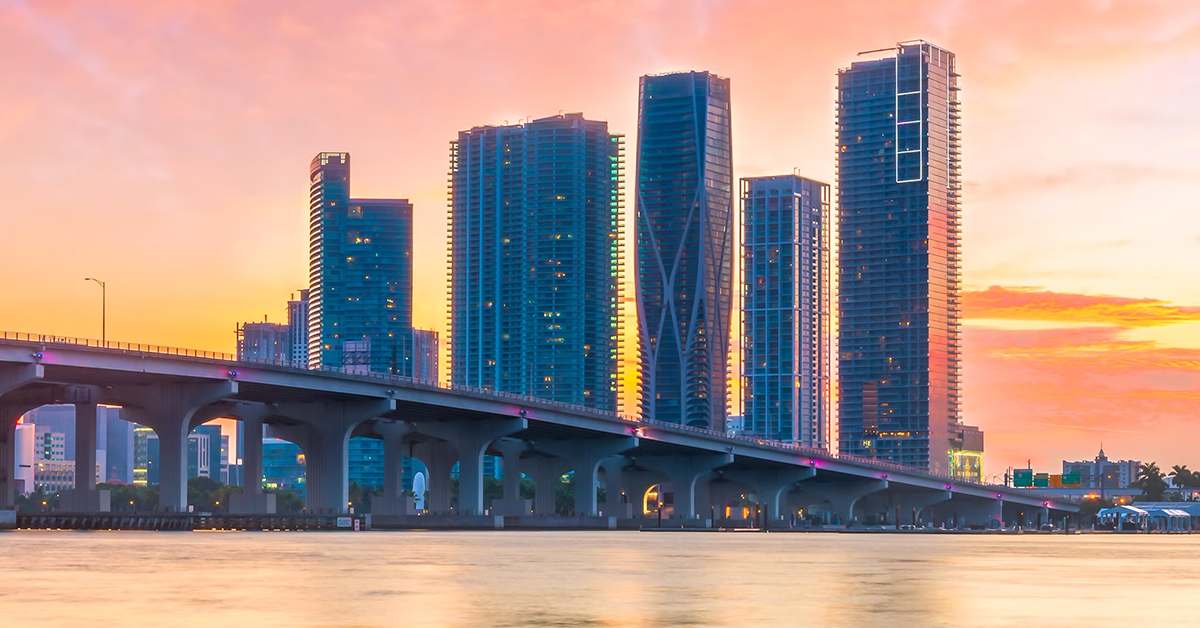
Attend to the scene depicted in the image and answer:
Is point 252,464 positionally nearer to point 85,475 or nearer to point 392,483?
point 85,475

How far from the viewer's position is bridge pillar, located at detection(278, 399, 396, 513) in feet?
550

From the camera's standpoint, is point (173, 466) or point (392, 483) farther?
point (392, 483)

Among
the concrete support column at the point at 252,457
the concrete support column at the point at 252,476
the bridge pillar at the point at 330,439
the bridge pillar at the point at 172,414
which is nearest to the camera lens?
the bridge pillar at the point at 172,414

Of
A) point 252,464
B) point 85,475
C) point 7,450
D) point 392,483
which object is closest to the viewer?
point 7,450

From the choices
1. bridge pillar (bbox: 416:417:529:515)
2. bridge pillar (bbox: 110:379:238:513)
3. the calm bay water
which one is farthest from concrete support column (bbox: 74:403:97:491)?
the calm bay water

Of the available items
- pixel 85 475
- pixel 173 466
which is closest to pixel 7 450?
pixel 85 475

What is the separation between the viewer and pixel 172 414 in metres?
151

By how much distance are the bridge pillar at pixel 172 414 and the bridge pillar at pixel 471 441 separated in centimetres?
4329

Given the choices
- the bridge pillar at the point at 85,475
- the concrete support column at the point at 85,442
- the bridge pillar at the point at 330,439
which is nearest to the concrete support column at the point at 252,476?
the bridge pillar at the point at 330,439

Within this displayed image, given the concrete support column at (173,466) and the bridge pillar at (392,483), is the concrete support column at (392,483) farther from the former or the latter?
the concrete support column at (173,466)

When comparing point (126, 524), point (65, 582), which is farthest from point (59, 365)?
point (65, 582)

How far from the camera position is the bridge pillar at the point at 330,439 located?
168 meters

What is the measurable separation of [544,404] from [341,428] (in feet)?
98.9

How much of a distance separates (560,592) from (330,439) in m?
132
